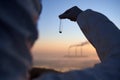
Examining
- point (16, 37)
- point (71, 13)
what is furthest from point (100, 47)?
point (16, 37)

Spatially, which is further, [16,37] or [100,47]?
[100,47]

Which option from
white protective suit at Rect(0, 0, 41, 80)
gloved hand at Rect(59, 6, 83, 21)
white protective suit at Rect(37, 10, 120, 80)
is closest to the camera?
white protective suit at Rect(0, 0, 41, 80)

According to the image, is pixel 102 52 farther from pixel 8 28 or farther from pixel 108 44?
pixel 8 28

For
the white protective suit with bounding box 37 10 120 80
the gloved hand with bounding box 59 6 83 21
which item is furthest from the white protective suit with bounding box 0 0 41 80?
the gloved hand with bounding box 59 6 83 21

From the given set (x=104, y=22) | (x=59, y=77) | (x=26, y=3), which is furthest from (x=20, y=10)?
(x=104, y=22)

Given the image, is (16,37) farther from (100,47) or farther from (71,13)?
(71,13)

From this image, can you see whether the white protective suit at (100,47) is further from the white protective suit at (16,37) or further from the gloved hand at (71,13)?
the white protective suit at (16,37)

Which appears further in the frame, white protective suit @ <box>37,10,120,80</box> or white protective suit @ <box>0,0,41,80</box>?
white protective suit @ <box>37,10,120,80</box>

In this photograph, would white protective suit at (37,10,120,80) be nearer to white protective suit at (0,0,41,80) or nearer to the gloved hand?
the gloved hand
